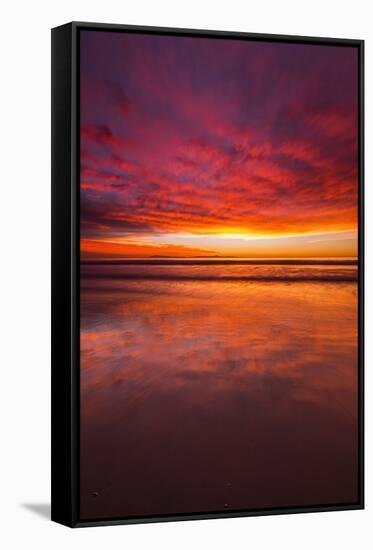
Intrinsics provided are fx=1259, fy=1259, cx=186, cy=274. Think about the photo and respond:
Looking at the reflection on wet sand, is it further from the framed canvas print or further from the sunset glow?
the sunset glow

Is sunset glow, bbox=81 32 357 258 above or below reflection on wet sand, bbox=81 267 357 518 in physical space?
above

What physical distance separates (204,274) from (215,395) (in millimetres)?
699

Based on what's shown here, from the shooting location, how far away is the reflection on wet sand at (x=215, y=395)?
23.1 ft

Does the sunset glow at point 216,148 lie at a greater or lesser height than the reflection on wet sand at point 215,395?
greater

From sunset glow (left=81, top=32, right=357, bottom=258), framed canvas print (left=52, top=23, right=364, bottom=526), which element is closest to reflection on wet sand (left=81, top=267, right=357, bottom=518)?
framed canvas print (left=52, top=23, right=364, bottom=526)

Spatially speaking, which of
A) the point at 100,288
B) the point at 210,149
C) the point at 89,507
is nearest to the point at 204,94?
the point at 210,149

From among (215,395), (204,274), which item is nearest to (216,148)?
(204,274)

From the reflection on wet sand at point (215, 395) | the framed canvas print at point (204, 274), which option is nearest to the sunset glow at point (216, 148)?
the framed canvas print at point (204, 274)

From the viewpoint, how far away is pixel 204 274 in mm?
7238

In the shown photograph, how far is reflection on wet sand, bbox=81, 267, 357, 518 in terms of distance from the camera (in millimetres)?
7035

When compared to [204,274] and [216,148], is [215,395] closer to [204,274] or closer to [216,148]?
[204,274]

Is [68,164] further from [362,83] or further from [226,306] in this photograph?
[362,83]

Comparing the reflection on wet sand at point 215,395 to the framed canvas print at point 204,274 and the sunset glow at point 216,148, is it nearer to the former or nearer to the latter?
the framed canvas print at point 204,274

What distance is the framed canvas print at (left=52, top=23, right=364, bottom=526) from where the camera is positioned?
23.0ft
